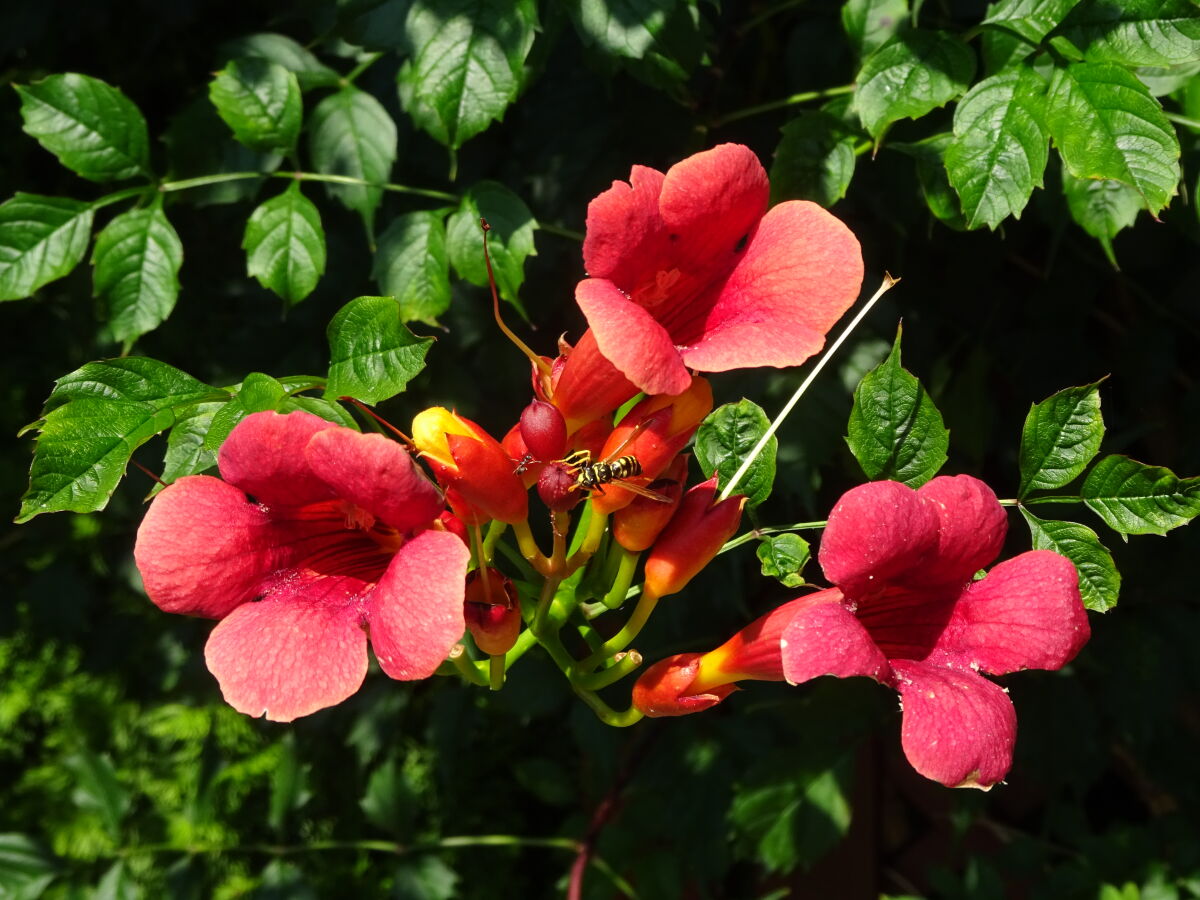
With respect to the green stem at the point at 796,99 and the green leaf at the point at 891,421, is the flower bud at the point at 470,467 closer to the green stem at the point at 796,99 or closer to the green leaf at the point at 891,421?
the green leaf at the point at 891,421

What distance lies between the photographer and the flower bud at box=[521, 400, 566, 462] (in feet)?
4.89

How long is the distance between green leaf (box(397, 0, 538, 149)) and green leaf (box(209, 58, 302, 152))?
34cm

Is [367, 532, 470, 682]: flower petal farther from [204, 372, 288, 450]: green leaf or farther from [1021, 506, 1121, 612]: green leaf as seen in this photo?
[1021, 506, 1121, 612]: green leaf

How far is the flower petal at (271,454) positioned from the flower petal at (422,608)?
199 mm

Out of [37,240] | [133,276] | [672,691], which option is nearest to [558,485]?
[672,691]

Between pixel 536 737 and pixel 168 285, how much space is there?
10.2ft

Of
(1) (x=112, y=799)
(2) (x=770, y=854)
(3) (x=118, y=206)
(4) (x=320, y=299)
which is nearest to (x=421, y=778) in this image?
(1) (x=112, y=799)

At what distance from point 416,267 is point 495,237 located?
0.19 metres

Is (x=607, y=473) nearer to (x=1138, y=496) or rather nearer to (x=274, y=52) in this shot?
(x=1138, y=496)

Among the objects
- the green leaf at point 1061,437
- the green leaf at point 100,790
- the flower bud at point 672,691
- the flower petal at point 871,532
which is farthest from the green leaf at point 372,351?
the green leaf at point 100,790

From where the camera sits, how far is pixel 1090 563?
1.67 m

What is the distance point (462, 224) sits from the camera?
2.22 m

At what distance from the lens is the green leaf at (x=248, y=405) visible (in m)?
1.64

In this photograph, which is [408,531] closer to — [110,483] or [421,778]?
[110,483]
